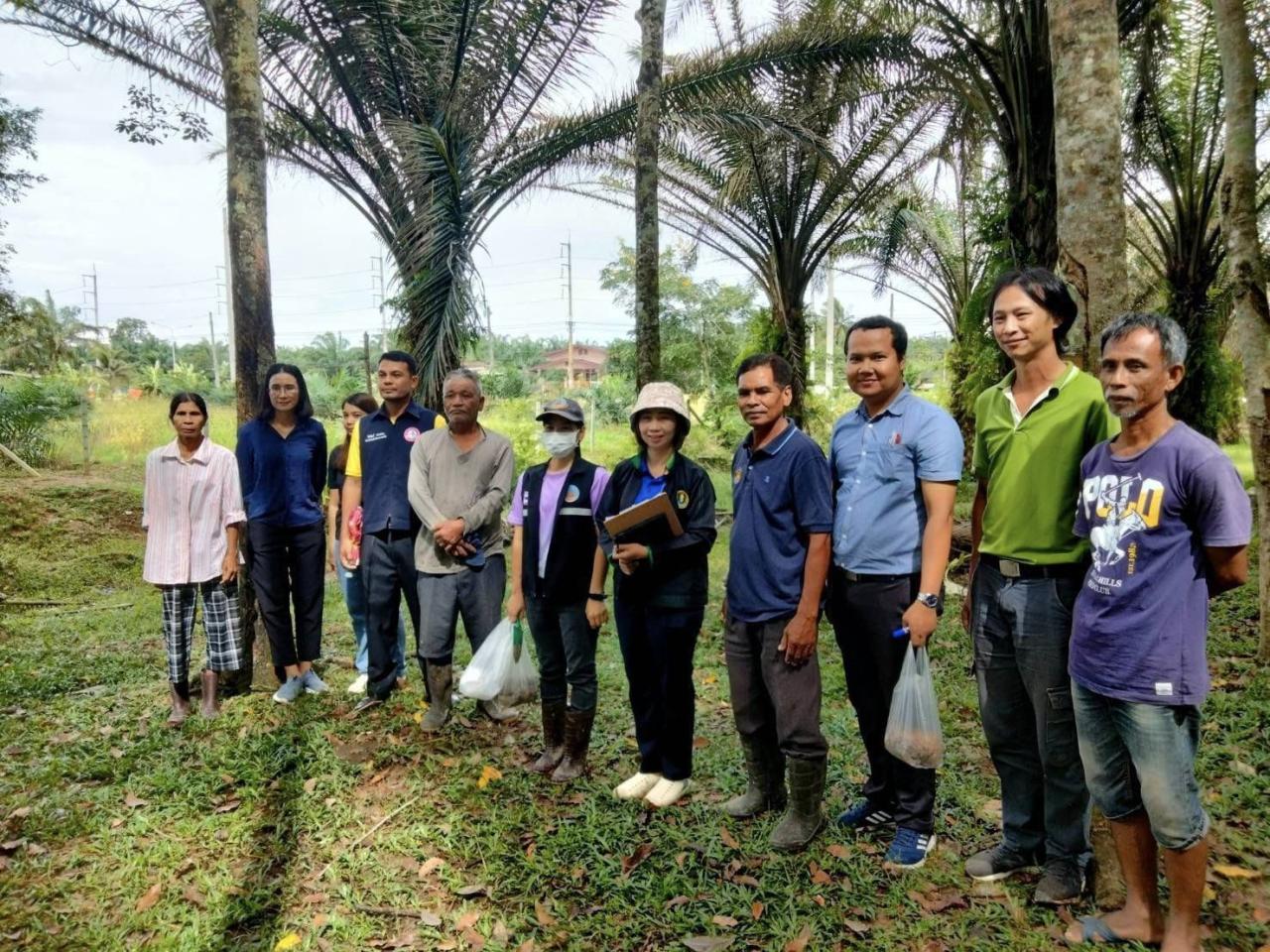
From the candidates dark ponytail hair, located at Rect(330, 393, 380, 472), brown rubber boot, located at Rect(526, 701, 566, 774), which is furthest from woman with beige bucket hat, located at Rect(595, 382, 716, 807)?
dark ponytail hair, located at Rect(330, 393, 380, 472)

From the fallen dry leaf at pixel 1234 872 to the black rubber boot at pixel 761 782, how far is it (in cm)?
159

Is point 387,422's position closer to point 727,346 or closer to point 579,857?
point 579,857

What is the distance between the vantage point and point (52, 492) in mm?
10711

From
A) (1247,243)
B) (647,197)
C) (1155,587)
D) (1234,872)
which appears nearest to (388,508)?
(647,197)

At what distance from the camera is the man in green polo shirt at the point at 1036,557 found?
258cm

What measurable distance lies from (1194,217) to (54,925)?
1262 cm

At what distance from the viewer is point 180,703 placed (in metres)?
4.57

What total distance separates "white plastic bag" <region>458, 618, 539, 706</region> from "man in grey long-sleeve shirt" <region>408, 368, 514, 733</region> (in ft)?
1.16

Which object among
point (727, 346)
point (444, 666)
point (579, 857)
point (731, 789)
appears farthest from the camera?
point (727, 346)

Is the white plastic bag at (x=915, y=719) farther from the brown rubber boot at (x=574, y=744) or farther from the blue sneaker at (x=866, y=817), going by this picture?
the brown rubber boot at (x=574, y=744)

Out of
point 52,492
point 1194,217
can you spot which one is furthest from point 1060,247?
point 52,492

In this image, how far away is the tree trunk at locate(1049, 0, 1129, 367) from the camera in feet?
9.17

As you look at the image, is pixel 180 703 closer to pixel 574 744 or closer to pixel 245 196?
pixel 574 744

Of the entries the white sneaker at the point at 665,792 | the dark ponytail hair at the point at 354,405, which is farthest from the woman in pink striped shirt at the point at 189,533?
the white sneaker at the point at 665,792
